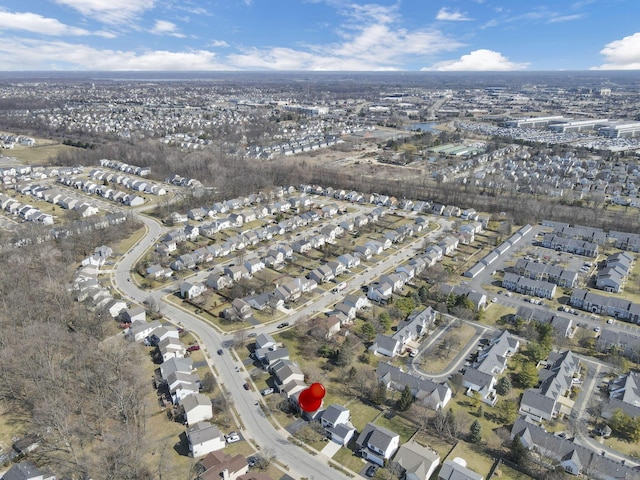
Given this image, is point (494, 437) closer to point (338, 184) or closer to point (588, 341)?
point (588, 341)

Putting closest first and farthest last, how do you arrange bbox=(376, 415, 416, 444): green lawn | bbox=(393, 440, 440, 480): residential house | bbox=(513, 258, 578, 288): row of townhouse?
bbox=(393, 440, 440, 480): residential house < bbox=(376, 415, 416, 444): green lawn < bbox=(513, 258, 578, 288): row of townhouse

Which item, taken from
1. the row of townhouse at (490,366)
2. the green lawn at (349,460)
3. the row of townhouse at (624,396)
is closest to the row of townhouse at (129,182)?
the row of townhouse at (490,366)

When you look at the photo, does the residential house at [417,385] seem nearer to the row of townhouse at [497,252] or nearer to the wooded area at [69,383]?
the wooded area at [69,383]

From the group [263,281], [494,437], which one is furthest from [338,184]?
[494,437]

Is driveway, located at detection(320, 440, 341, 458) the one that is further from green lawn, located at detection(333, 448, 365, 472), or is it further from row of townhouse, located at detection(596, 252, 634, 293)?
row of townhouse, located at detection(596, 252, 634, 293)

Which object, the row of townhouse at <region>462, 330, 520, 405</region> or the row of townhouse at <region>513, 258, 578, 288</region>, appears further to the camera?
the row of townhouse at <region>513, 258, 578, 288</region>

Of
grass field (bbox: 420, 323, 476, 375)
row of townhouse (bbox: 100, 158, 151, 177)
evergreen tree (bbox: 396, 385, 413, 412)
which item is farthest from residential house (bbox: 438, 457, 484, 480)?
row of townhouse (bbox: 100, 158, 151, 177)
